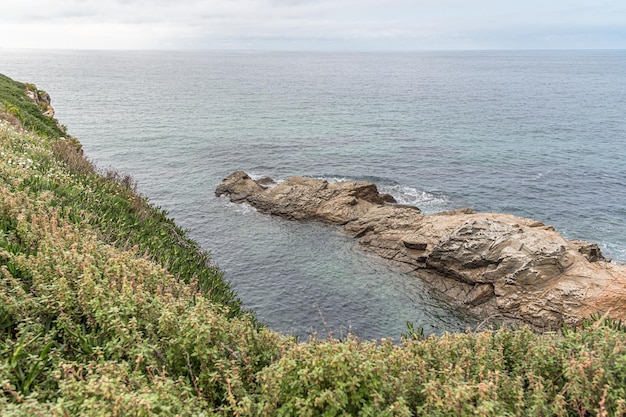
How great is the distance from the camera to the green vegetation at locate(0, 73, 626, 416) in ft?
21.2

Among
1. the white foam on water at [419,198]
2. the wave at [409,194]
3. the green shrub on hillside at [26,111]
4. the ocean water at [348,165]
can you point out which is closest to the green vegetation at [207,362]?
the ocean water at [348,165]

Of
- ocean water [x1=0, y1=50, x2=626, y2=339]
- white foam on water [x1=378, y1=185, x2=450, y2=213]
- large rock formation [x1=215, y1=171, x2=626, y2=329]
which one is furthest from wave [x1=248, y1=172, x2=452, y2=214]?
large rock formation [x1=215, y1=171, x2=626, y2=329]

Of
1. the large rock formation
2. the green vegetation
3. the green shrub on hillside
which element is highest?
the green shrub on hillside

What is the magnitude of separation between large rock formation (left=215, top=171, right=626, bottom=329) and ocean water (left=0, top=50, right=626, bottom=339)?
5.54ft

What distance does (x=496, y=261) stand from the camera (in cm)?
2525

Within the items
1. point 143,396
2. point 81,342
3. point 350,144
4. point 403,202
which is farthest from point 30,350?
point 350,144

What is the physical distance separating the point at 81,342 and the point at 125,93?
109 m

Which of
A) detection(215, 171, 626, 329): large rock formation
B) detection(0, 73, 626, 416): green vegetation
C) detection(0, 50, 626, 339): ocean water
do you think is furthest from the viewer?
detection(0, 50, 626, 339): ocean water

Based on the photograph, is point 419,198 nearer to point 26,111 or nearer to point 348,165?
point 348,165

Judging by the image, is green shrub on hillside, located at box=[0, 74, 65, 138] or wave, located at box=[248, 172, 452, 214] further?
wave, located at box=[248, 172, 452, 214]

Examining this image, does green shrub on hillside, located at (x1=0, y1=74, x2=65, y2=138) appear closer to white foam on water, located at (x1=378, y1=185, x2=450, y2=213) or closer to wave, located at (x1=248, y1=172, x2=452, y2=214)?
wave, located at (x1=248, y1=172, x2=452, y2=214)

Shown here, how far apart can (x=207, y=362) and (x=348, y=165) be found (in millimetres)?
42688

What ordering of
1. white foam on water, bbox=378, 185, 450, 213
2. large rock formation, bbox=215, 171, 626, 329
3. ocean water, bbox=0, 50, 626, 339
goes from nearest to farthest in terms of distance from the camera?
large rock formation, bbox=215, 171, 626, 329 → ocean water, bbox=0, 50, 626, 339 → white foam on water, bbox=378, 185, 450, 213

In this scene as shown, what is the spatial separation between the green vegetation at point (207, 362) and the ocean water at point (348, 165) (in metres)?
2.19
